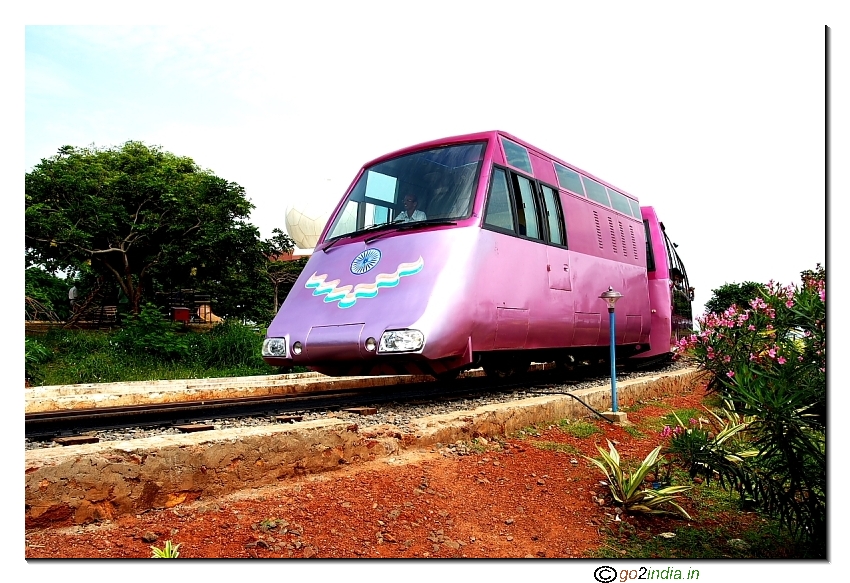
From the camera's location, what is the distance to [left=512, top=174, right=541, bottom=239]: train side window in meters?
6.68

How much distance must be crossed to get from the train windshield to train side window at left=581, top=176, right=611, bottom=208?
8.57 ft

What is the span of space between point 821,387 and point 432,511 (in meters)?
2.04

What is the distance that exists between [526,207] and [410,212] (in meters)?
1.29

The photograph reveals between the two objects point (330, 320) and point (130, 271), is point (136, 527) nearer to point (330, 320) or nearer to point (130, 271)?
point (330, 320)

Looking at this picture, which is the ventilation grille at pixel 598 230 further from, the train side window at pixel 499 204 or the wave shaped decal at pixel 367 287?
the wave shaped decal at pixel 367 287

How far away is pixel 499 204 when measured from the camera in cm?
639

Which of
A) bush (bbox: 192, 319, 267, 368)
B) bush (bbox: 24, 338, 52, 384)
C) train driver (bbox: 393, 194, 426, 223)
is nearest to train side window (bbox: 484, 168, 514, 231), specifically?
train driver (bbox: 393, 194, 426, 223)

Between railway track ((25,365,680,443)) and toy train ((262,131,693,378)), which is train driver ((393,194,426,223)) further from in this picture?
railway track ((25,365,680,443))

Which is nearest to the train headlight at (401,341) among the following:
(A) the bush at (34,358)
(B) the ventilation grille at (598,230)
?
(B) the ventilation grille at (598,230)

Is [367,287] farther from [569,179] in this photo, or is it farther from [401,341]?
[569,179]

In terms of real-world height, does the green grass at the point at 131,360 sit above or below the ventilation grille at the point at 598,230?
below

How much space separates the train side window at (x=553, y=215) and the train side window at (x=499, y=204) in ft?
2.72

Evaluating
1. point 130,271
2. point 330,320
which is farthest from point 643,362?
point 130,271

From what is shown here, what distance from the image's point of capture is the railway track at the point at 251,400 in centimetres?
510
